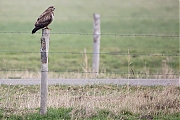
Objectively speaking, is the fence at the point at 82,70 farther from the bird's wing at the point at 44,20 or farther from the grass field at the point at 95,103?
the bird's wing at the point at 44,20

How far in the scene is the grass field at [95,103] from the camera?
386 inches

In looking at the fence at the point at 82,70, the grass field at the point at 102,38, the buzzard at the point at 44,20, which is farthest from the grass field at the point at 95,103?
the buzzard at the point at 44,20

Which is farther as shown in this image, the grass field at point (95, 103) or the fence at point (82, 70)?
the fence at point (82, 70)

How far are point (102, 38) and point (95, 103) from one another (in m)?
19.4

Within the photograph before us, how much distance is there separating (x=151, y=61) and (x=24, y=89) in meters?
9.18

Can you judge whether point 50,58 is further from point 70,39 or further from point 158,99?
point 158,99

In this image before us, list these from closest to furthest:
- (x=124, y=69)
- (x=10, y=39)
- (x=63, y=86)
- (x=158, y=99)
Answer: (x=158, y=99)
(x=63, y=86)
(x=124, y=69)
(x=10, y=39)

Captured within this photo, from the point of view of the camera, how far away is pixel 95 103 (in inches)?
415

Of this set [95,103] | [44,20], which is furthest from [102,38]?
[95,103]

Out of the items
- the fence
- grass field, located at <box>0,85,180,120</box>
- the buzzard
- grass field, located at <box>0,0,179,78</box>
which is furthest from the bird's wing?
grass field, located at <box>0,85,180,120</box>

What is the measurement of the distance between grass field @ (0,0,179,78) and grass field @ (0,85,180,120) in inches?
43.1

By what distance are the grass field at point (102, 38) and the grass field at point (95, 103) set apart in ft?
3.59

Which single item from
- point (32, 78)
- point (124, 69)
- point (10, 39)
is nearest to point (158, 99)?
point (32, 78)

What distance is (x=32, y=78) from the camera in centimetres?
1411
